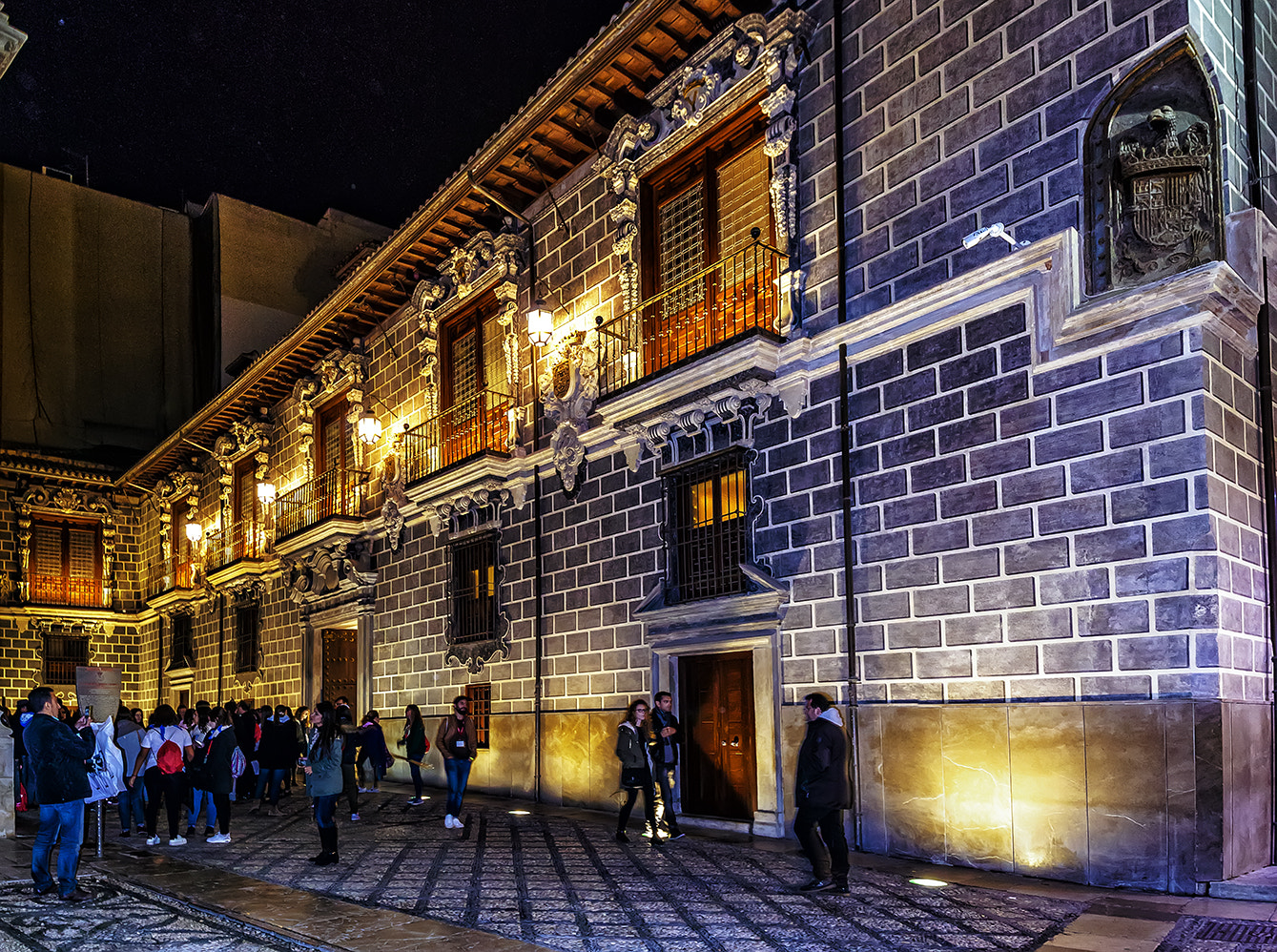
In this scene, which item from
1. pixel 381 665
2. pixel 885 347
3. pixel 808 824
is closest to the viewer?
pixel 808 824

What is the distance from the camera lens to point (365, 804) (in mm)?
15641

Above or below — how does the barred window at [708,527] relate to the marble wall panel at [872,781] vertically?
above

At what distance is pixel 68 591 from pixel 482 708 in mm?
20995

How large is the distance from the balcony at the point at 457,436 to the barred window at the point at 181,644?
13.2 meters

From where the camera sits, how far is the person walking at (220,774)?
37.7ft

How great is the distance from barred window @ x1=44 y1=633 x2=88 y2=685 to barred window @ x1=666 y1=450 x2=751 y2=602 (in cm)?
2462

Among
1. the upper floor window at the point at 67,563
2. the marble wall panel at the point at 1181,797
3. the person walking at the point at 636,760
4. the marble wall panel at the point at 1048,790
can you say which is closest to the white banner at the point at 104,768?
the person walking at the point at 636,760

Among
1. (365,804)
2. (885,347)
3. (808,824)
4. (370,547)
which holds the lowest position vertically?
(365,804)

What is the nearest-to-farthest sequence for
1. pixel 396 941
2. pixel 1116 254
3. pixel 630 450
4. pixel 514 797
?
pixel 396 941 < pixel 1116 254 < pixel 630 450 < pixel 514 797

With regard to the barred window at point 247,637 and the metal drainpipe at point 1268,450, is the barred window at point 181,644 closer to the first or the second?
the barred window at point 247,637

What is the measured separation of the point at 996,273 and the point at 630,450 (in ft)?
18.7

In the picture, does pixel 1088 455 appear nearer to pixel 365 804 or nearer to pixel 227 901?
pixel 227 901

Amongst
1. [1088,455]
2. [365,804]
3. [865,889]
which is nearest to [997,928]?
[865,889]

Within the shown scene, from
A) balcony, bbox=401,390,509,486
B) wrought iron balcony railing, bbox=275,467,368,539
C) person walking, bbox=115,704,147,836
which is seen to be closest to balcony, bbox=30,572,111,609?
wrought iron balcony railing, bbox=275,467,368,539
